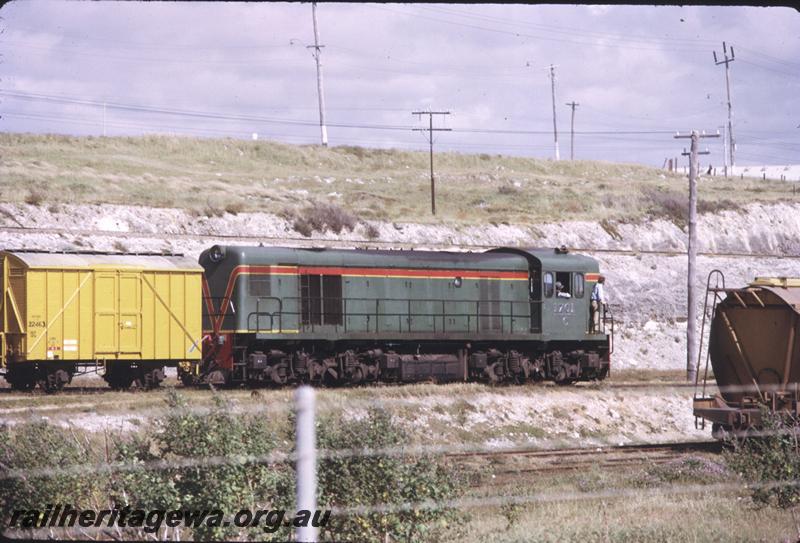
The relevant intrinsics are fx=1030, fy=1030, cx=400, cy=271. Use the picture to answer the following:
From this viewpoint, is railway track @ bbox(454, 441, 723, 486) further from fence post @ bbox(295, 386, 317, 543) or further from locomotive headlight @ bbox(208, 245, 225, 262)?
fence post @ bbox(295, 386, 317, 543)

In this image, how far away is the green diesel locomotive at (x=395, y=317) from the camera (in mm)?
26922

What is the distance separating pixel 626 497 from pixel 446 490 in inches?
220

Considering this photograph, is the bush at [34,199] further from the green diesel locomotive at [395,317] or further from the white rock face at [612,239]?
the green diesel locomotive at [395,317]

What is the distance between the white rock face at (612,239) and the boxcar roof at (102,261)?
46.2 ft

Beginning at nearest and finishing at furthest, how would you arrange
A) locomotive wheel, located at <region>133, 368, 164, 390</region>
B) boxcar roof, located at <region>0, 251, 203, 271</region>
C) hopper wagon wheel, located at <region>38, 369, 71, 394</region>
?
1. boxcar roof, located at <region>0, 251, 203, 271</region>
2. hopper wagon wheel, located at <region>38, 369, 71, 394</region>
3. locomotive wheel, located at <region>133, 368, 164, 390</region>

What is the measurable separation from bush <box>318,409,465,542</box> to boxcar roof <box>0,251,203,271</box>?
14.7 meters

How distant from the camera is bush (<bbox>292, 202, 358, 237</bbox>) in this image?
5284 cm

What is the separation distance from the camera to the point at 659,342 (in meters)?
47.4

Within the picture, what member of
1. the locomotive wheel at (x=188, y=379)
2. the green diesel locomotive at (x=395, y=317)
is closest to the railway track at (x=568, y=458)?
the green diesel locomotive at (x=395, y=317)

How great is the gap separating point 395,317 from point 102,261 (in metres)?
8.25

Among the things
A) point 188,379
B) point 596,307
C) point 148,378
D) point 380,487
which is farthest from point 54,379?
point 596,307

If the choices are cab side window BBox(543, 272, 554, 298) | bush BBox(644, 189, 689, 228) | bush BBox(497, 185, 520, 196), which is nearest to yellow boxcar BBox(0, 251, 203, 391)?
cab side window BBox(543, 272, 554, 298)

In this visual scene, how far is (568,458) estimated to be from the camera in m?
21.0

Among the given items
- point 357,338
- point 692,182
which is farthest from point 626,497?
point 692,182
